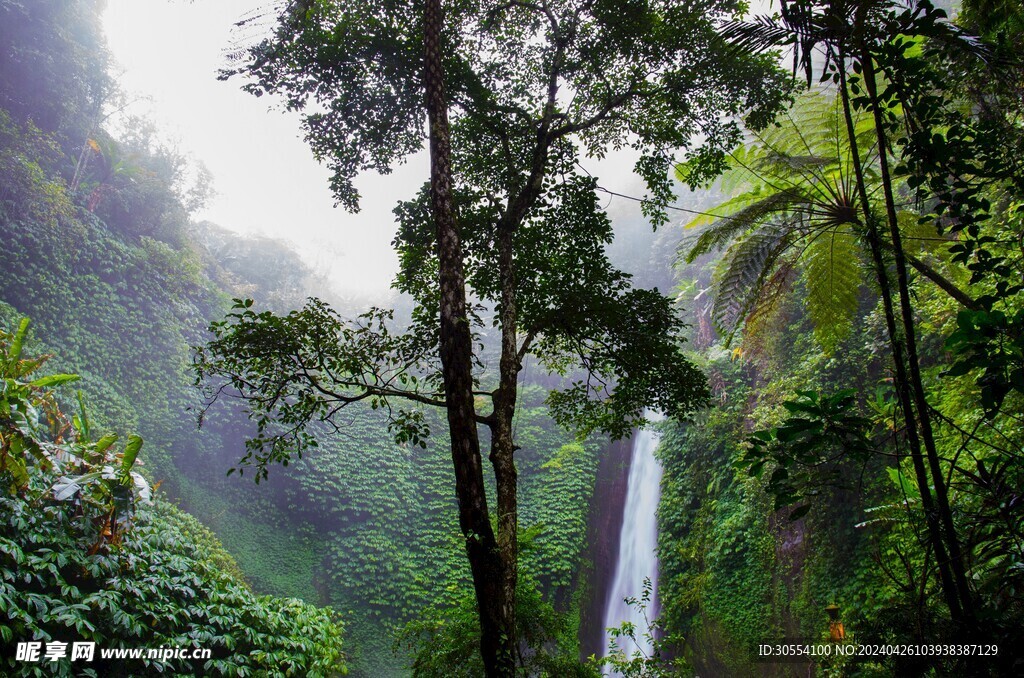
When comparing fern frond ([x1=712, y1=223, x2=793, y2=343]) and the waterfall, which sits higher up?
fern frond ([x1=712, y1=223, x2=793, y2=343])

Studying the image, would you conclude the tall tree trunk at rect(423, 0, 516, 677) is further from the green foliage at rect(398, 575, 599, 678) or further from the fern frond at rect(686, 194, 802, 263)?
the fern frond at rect(686, 194, 802, 263)

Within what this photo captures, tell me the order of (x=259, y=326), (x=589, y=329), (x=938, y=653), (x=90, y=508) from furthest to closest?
1. (x=90, y=508)
2. (x=589, y=329)
3. (x=259, y=326)
4. (x=938, y=653)

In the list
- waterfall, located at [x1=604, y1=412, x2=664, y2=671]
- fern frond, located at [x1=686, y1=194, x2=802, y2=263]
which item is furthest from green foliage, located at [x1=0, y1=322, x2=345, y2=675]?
waterfall, located at [x1=604, y1=412, x2=664, y2=671]

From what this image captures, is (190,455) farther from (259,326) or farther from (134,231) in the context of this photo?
(259,326)

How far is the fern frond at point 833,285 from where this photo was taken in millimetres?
4668

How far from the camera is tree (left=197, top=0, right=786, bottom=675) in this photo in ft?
11.6

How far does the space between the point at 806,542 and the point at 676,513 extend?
9.51ft

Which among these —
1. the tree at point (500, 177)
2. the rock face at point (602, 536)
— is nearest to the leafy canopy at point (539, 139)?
the tree at point (500, 177)

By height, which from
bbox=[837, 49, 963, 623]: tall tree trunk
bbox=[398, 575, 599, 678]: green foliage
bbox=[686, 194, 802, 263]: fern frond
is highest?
bbox=[686, 194, 802, 263]: fern frond

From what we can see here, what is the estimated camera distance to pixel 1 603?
148 inches

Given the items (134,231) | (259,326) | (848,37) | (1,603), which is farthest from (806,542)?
(134,231)

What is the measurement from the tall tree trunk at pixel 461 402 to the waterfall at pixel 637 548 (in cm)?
761

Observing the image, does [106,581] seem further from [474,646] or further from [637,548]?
[637,548]

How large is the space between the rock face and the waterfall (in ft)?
0.59
